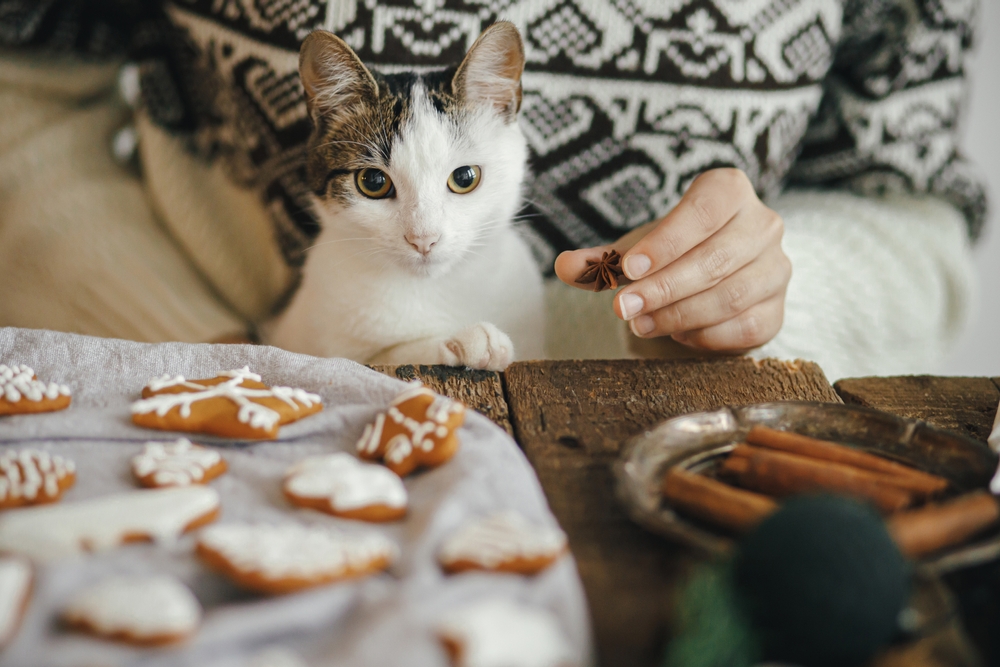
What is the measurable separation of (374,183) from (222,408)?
49 cm

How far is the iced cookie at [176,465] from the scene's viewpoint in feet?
1.67

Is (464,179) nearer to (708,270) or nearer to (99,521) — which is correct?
(708,270)

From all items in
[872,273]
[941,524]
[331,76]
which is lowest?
[872,273]

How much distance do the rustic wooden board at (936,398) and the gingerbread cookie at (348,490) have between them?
54cm

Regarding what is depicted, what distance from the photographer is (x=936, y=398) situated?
2.52ft

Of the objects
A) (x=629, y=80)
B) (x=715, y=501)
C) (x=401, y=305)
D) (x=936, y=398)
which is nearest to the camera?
(x=715, y=501)

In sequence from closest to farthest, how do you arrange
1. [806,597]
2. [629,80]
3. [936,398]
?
[806,597], [936,398], [629,80]

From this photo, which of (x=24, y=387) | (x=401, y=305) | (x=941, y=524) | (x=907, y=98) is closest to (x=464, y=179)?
(x=401, y=305)

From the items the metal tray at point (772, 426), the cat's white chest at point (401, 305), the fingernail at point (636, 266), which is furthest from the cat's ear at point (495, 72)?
the metal tray at point (772, 426)

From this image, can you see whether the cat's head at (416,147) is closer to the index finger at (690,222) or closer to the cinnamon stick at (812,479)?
the index finger at (690,222)

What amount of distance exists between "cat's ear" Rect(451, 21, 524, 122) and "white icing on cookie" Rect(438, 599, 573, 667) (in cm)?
79

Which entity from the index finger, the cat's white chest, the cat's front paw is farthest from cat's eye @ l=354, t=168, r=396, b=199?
the index finger

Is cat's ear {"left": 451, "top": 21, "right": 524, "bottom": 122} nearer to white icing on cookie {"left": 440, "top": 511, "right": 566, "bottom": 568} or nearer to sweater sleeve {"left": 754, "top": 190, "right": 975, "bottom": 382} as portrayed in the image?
sweater sleeve {"left": 754, "top": 190, "right": 975, "bottom": 382}

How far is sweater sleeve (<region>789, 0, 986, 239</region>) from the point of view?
1.21m
